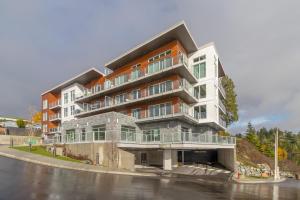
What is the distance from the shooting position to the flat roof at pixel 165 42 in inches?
1375

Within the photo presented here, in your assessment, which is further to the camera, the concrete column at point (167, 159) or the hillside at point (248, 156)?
the hillside at point (248, 156)

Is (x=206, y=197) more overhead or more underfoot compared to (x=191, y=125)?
more underfoot

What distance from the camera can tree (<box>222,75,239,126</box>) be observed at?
55356mm

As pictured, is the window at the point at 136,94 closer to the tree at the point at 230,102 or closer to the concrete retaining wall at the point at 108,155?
the concrete retaining wall at the point at 108,155

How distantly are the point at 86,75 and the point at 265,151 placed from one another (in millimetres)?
46904

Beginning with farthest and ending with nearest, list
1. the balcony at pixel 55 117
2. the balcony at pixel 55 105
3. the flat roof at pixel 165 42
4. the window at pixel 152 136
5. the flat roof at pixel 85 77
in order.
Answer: the balcony at pixel 55 105
the balcony at pixel 55 117
the flat roof at pixel 85 77
the flat roof at pixel 165 42
the window at pixel 152 136

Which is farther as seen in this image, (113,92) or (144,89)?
(113,92)

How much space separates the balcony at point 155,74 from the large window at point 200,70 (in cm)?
126

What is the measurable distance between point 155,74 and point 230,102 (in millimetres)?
26045

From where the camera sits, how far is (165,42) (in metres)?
37.5

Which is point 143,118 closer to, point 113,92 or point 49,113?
point 113,92

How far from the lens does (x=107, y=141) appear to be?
101 feet

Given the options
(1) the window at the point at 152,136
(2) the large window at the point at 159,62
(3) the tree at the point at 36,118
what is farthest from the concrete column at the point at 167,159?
(3) the tree at the point at 36,118

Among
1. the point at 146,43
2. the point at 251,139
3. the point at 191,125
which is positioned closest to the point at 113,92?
the point at 146,43
